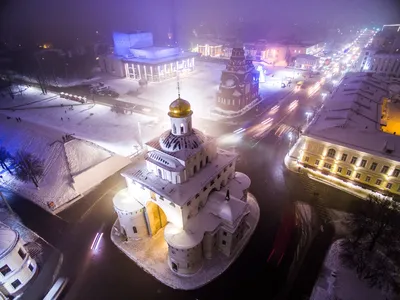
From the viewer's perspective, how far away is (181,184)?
2491 cm

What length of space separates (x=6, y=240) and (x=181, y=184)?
18.0m

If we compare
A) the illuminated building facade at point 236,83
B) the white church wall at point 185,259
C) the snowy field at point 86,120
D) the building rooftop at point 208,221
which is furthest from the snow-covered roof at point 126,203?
the illuminated building facade at point 236,83

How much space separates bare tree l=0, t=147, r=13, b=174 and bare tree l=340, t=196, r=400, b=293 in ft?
169

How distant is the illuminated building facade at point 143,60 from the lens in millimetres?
87438

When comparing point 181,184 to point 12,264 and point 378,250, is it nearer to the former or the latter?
point 12,264

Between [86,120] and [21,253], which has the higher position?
[21,253]

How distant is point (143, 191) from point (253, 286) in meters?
15.7

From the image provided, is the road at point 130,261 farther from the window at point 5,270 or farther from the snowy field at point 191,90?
the snowy field at point 191,90

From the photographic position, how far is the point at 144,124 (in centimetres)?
5500

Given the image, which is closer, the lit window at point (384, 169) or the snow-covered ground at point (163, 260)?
the snow-covered ground at point (163, 260)

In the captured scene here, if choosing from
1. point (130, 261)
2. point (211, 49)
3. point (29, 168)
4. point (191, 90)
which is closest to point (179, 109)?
point (130, 261)

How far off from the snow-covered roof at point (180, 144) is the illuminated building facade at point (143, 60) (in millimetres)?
68191

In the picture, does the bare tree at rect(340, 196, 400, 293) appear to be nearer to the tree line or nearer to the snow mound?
the snow mound

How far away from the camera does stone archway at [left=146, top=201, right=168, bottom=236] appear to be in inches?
1055
